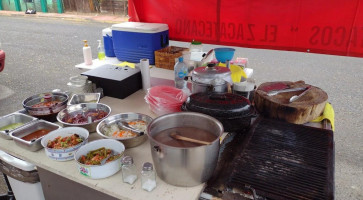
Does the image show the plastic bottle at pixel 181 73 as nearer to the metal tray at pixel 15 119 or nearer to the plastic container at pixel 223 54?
the plastic container at pixel 223 54

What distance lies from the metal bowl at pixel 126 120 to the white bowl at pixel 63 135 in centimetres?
11

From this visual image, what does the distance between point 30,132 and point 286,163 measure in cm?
171

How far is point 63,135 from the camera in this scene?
183 centimetres

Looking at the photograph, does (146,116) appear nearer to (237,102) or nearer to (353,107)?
(237,102)

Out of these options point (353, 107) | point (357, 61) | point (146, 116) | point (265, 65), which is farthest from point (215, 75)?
point (357, 61)

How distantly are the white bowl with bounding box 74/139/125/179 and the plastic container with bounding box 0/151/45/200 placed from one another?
0.69 metres

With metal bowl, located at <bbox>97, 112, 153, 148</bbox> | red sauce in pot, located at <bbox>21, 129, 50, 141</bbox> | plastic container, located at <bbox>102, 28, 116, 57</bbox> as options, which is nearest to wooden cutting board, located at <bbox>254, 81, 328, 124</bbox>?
metal bowl, located at <bbox>97, 112, 153, 148</bbox>

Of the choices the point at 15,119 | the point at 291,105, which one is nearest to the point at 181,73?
the point at 291,105

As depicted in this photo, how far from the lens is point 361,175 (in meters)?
2.97

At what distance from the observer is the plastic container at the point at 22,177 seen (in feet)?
6.75

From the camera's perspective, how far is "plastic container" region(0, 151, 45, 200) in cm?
206

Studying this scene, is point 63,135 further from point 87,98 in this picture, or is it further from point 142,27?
point 142,27

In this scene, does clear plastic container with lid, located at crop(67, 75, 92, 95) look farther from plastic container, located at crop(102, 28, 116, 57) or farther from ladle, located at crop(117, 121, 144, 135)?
plastic container, located at crop(102, 28, 116, 57)

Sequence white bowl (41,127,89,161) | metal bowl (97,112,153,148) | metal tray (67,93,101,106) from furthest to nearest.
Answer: metal tray (67,93,101,106)
metal bowl (97,112,153,148)
white bowl (41,127,89,161)
